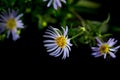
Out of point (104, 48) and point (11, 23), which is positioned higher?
point (11, 23)

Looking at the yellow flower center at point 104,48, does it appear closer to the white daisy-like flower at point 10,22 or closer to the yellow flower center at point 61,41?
the yellow flower center at point 61,41

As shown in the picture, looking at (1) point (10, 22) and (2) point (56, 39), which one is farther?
(1) point (10, 22)

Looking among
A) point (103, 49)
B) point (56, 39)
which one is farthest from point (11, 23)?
point (103, 49)

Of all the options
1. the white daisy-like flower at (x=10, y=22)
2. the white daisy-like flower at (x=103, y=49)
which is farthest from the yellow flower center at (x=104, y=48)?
the white daisy-like flower at (x=10, y=22)

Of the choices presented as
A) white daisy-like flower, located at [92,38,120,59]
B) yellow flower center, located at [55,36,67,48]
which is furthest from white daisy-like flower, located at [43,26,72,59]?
white daisy-like flower, located at [92,38,120,59]

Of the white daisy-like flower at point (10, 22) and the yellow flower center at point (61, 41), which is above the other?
the white daisy-like flower at point (10, 22)

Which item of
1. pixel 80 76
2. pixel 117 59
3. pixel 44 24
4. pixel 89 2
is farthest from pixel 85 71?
pixel 89 2

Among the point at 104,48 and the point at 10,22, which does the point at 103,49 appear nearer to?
the point at 104,48

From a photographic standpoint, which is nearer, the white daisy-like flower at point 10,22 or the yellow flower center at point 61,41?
the yellow flower center at point 61,41
